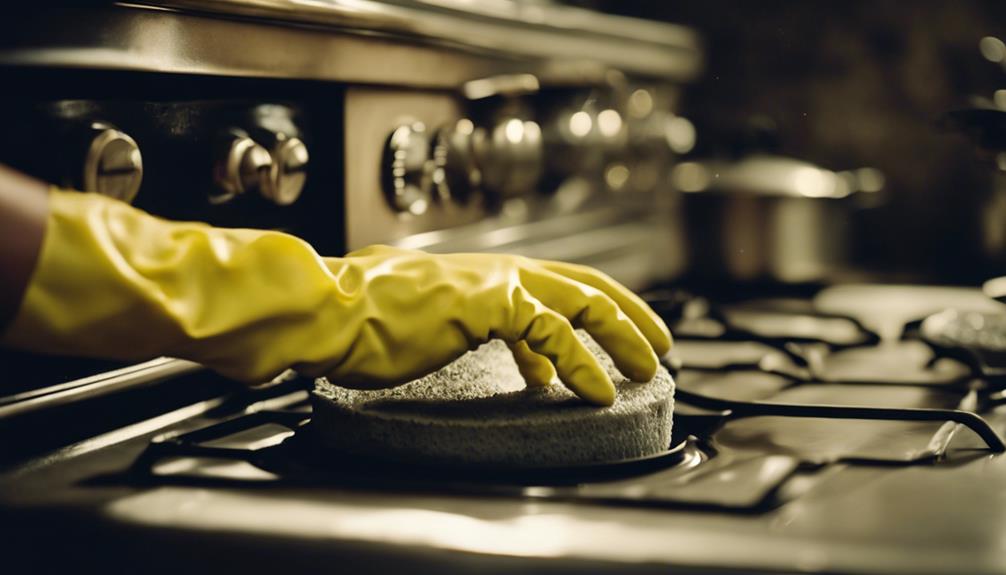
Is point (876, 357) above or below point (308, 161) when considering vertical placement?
below

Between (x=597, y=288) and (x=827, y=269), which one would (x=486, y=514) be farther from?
(x=827, y=269)

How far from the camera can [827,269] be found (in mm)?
1678

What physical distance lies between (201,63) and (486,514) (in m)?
0.36

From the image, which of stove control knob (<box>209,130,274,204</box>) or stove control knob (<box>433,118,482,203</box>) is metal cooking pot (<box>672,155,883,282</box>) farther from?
stove control knob (<box>209,130,274,204</box>)

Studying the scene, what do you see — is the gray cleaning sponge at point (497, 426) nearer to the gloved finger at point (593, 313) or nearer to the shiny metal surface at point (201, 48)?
the gloved finger at point (593, 313)

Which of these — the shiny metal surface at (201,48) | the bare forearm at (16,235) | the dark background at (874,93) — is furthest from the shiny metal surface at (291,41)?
the dark background at (874,93)

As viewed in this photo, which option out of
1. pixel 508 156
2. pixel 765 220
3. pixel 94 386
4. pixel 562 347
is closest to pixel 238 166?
pixel 94 386

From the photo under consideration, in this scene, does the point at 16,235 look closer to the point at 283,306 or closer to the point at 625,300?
the point at 283,306

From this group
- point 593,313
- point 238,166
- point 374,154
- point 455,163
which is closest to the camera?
point 593,313

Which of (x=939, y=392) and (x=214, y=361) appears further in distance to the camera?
(x=939, y=392)

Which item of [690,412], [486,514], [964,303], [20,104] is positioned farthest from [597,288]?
[964,303]

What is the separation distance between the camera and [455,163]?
→ 1029mm

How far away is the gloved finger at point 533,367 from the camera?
668mm

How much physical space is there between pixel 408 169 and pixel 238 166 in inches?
9.0
